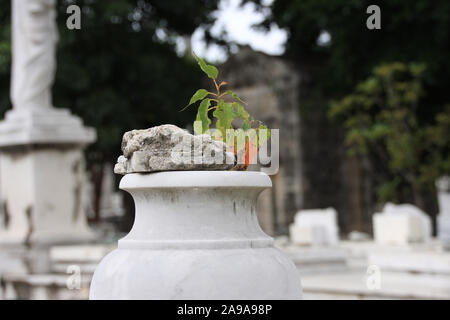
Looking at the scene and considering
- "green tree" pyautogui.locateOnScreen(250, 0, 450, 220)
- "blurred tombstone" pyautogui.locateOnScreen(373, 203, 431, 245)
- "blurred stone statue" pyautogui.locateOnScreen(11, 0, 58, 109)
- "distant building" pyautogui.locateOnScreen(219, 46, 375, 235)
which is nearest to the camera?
"blurred stone statue" pyautogui.locateOnScreen(11, 0, 58, 109)

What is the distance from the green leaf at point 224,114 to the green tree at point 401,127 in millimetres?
14783

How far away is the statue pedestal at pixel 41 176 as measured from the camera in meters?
11.2

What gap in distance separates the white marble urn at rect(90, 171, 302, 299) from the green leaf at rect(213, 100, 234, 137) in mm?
331

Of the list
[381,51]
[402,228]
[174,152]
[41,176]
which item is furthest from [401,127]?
[174,152]

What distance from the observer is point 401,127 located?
20078 millimetres

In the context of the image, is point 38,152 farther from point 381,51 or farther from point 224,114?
point 381,51

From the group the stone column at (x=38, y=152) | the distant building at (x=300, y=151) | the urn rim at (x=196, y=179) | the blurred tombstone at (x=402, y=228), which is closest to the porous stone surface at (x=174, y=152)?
the urn rim at (x=196, y=179)

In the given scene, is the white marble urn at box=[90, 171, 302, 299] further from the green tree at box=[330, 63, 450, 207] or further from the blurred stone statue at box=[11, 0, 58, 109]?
the green tree at box=[330, 63, 450, 207]

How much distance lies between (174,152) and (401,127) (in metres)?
16.4

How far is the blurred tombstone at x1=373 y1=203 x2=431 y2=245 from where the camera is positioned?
13094mm

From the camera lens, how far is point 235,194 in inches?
168

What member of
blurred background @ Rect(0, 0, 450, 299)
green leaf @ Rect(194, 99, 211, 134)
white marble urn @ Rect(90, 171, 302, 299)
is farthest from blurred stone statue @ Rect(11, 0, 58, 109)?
white marble urn @ Rect(90, 171, 302, 299)
